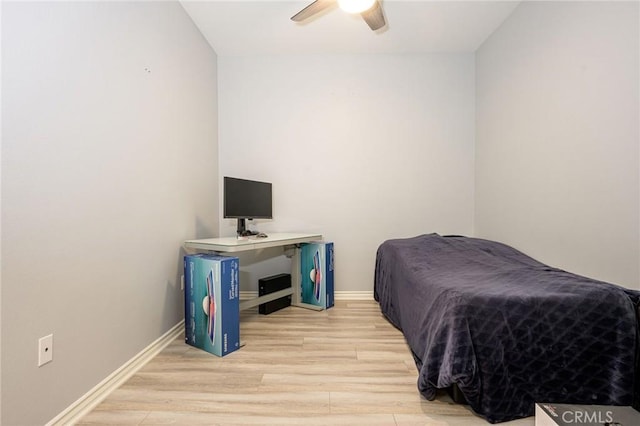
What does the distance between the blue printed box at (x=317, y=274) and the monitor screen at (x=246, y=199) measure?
56 cm

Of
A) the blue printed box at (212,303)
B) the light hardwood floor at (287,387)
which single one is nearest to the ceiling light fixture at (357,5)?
the blue printed box at (212,303)

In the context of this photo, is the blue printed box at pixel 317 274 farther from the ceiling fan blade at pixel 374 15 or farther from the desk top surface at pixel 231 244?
the ceiling fan blade at pixel 374 15

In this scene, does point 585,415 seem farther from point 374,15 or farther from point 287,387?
point 374,15

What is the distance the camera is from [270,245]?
218 centimetres

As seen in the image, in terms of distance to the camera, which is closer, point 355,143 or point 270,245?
point 270,245

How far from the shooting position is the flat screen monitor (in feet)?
7.13

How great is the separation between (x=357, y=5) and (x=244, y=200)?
1660 mm

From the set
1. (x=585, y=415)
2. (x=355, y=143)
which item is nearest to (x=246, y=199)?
(x=355, y=143)

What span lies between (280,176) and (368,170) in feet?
3.14

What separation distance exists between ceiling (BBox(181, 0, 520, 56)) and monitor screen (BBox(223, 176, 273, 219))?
4.62 ft

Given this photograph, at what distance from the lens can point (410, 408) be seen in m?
1.31

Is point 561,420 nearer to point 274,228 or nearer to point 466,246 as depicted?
point 466,246

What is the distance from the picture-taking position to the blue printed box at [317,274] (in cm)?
268

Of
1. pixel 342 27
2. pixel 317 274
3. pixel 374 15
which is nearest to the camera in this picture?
pixel 374 15
